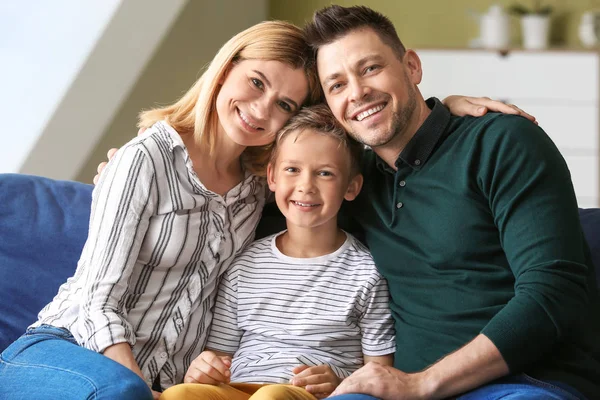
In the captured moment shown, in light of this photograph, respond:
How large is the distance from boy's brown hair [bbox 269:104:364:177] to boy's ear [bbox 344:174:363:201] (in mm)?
13

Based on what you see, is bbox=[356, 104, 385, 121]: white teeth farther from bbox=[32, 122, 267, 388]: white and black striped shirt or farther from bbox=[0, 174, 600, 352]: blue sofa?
bbox=[0, 174, 600, 352]: blue sofa

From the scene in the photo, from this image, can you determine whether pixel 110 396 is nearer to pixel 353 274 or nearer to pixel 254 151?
pixel 353 274

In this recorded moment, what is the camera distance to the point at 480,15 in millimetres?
5875

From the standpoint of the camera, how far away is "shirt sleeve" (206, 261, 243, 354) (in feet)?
6.28

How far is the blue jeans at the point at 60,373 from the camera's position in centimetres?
147

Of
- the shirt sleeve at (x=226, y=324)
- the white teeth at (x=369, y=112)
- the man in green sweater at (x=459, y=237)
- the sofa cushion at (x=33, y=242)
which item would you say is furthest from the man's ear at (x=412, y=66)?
the sofa cushion at (x=33, y=242)

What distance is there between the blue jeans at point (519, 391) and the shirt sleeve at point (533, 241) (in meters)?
0.03

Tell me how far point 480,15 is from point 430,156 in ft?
14.2

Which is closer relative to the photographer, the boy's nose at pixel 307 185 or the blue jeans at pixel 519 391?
the blue jeans at pixel 519 391

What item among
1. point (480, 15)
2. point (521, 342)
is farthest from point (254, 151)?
point (480, 15)

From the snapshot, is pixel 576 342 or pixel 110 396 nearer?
pixel 110 396

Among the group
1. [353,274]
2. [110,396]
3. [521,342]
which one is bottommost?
[110,396]

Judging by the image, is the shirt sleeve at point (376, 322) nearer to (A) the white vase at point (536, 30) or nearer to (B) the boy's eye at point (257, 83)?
(B) the boy's eye at point (257, 83)

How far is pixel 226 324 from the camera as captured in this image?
192cm
